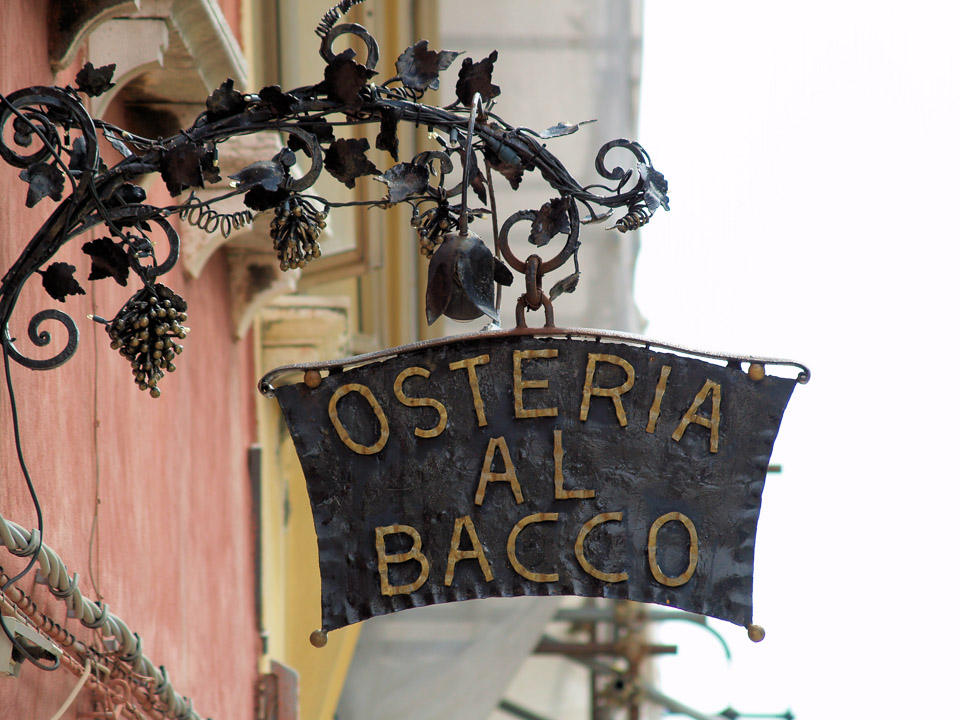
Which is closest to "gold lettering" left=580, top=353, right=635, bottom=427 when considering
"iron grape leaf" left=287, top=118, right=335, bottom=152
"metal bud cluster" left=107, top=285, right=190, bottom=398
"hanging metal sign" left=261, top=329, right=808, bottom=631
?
"hanging metal sign" left=261, top=329, right=808, bottom=631

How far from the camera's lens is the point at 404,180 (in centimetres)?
255

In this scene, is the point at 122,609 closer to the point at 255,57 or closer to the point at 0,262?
the point at 0,262

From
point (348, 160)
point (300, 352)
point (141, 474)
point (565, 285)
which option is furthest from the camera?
point (300, 352)

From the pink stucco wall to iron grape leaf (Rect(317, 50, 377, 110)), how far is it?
791 millimetres

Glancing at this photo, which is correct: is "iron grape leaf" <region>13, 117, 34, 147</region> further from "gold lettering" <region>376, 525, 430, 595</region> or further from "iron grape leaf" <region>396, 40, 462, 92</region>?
"gold lettering" <region>376, 525, 430, 595</region>

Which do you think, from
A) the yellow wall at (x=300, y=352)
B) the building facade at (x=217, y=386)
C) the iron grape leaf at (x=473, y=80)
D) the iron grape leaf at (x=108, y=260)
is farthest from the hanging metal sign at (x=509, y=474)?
the yellow wall at (x=300, y=352)

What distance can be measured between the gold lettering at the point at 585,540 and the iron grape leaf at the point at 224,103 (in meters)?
1.03

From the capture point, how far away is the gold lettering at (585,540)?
8.53ft

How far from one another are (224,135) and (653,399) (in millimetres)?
962

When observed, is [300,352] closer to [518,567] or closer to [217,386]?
[217,386]

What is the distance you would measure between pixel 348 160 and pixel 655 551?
96 centimetres

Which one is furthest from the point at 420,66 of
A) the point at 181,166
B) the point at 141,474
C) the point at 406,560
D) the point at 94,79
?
the point at 141,474

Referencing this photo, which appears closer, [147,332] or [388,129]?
[147,332]

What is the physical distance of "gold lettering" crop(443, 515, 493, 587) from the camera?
8.52 ft
